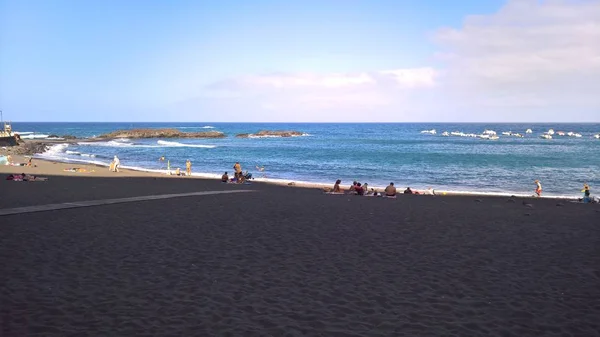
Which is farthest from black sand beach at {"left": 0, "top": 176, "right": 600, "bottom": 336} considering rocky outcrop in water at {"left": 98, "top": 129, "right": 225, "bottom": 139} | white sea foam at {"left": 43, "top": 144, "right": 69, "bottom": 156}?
rocky outcrop in water at {"left": 98, "top": 129, "right": 225, "bottom": 139}

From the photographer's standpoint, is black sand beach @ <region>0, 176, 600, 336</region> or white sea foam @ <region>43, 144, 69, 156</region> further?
white sea foam @ <region>43, 144, 69, 156</region>

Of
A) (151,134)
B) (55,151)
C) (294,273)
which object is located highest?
(151,134)

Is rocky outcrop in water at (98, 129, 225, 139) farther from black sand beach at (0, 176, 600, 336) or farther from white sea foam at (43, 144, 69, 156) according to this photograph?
black sand beach at (0, 176, 600, 336)

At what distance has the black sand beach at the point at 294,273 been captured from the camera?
6.64 metres

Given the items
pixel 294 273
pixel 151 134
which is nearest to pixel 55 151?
pixel 151 134

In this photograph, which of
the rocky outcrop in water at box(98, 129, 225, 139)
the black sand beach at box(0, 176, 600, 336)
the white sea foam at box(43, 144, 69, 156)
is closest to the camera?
the black sand beach at box(0, 176, 600, 336)

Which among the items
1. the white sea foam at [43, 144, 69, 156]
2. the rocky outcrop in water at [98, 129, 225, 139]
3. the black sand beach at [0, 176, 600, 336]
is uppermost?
the rocky outcrop in water at [98, 129, 225, 139]

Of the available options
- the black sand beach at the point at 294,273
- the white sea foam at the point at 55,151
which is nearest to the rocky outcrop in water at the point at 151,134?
the white sea foam at the point at 55,151

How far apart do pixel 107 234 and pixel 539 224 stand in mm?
14068

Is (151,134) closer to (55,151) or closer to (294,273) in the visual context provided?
(55,151)

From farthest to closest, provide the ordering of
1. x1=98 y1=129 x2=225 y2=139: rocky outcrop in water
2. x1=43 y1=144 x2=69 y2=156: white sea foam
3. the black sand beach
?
x1=98 y1=129 x2=225 y2=139: rocky outcrop in water → x1=43 y1=144 x2=69 y2=156: white sea foam → the black sand beach

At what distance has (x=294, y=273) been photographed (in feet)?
30.1

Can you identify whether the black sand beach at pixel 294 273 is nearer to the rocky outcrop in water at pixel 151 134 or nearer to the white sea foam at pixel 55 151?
the white sea foam at pixel 55 151

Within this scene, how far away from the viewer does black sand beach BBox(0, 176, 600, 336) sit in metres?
6.64
